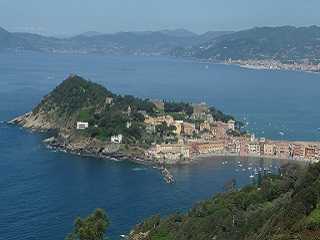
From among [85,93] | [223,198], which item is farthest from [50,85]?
[223,198]

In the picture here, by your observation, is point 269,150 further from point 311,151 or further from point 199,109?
point 199,109

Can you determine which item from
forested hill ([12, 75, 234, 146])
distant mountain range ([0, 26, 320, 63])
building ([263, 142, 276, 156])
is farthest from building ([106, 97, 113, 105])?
distant mountain range ([0, 26, 320, 63])

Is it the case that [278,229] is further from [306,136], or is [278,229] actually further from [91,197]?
[306,136]

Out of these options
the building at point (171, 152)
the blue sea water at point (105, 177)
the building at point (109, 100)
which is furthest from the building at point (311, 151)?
the building at point (109, 100)

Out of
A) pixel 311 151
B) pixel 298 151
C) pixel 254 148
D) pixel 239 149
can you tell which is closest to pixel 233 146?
pixel 239 149

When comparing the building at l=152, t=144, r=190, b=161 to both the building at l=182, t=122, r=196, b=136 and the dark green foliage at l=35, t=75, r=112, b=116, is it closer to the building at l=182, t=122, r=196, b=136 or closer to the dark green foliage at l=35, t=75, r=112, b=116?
the building at l=182, t=122, r=196, b=136

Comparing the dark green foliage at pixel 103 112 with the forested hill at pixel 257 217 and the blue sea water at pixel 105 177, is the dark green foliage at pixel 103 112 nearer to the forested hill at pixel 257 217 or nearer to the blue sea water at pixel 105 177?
the blue sea water at pixel 105 177

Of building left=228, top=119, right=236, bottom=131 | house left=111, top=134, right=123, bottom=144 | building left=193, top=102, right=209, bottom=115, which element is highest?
building left=193, top=102, right=209, bottom=115
